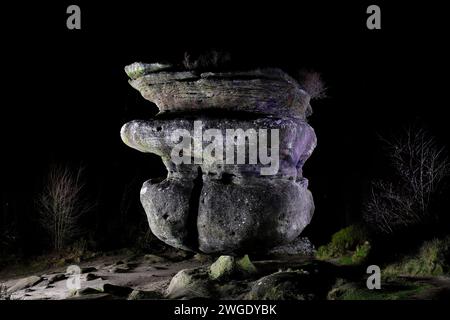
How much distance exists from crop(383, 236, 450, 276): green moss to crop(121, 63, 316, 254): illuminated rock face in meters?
3.53

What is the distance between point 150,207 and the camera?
4328 millimetres

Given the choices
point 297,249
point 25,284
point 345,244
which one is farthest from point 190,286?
point 297,249

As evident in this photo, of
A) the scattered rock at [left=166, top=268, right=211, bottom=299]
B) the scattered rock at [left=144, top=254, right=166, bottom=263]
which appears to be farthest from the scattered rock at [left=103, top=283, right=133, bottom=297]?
→ the scattered rock at [left=144, top=254, right=166, bottom=263]

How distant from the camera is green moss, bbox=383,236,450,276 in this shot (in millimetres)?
6655

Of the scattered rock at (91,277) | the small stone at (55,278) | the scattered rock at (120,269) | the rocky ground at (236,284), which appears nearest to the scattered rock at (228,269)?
the rocky ground at (236,284)

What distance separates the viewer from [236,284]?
566cm

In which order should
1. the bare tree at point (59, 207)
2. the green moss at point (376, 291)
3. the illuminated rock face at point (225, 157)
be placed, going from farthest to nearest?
the bare tree at point (59, 207), the green moss at point (376, 291), the illuminated rock face at point (225, 157)

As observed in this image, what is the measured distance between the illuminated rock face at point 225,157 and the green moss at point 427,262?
3531 mm

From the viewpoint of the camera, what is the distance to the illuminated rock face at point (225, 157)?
3980mm

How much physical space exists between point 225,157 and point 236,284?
235cm

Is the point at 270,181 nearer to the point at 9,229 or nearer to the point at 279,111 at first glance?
the point at 279,111

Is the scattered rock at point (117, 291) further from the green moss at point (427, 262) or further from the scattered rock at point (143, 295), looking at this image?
the green moss at point (427, 262)

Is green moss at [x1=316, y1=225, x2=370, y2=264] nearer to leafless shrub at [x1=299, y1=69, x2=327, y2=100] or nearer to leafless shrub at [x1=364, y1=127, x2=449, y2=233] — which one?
leafless shrub at [x1=364, y1=127, x2=449, y2=233]

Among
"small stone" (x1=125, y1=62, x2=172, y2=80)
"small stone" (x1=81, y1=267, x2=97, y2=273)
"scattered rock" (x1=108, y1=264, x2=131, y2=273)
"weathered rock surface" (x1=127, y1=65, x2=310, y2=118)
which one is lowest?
"small stone" (x1=81, y1=267, x2=97, y2=273)
